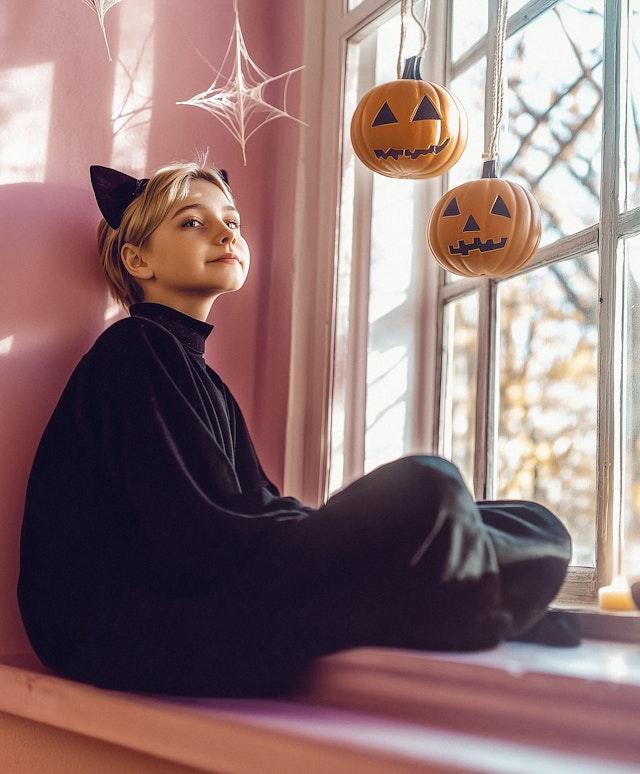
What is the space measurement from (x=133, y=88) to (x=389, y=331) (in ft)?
2.22

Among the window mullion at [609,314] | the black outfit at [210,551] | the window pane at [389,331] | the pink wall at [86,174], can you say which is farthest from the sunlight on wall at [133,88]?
the window mullion at [609,314]

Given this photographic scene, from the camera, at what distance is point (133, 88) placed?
1736 mm

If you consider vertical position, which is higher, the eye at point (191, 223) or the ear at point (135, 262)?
the eye at point (191, 223)

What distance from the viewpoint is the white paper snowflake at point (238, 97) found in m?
1.78

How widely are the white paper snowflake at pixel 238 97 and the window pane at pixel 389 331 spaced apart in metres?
0.27

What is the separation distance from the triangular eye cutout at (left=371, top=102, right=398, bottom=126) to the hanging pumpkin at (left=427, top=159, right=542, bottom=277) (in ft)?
0.50

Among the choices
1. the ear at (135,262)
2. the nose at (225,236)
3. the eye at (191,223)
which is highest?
the eye at (191,223)

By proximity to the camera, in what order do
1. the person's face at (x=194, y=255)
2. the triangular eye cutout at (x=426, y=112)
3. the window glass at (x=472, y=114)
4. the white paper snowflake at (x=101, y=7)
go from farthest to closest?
the window glass at (x=472, y=114) → the white paper snowflake at (x=101, y=7) → the person's face at (x=194, y=255) → the triangular eye cutout at (x=426, y=112)

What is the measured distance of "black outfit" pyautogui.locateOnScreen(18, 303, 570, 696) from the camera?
101 centimetres

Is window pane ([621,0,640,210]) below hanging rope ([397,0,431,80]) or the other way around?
below

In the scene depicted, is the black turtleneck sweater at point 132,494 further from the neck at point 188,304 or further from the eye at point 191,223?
the eye at point 191,223

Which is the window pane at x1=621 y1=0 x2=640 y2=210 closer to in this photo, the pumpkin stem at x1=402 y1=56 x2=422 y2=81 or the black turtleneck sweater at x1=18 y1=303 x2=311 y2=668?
the pumpkin stem at x1=402 y1=56 x2=422 y2=81

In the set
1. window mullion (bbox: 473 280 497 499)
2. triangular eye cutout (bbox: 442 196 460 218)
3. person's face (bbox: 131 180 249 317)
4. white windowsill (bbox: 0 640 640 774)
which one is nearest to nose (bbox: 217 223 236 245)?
person's face (bbox: 131 180 249 317)

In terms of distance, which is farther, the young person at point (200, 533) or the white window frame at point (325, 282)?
the white window frame at point (325, 282)
